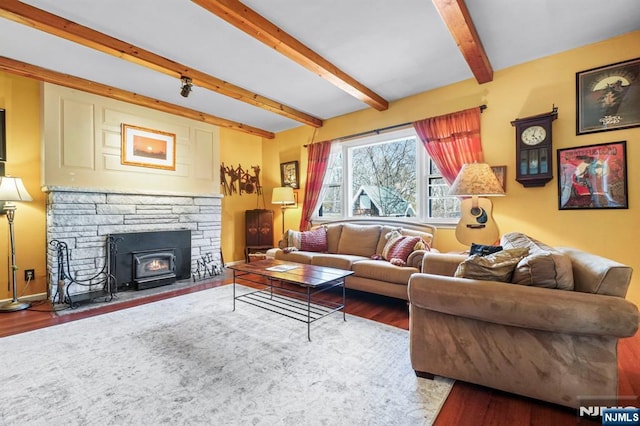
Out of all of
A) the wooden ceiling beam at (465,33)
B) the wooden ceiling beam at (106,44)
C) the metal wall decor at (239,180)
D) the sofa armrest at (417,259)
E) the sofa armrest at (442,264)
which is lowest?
the sofa armrest at (417,259)

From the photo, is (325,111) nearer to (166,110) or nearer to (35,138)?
(166,110)

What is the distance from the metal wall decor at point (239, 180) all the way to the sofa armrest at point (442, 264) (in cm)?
423

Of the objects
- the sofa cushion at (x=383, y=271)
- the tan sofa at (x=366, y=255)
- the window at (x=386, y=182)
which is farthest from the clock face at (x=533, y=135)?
the sofa cushion at (x=383, y=271)

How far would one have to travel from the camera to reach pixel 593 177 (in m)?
2.74

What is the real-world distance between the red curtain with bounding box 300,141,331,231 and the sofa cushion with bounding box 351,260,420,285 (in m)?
1.95

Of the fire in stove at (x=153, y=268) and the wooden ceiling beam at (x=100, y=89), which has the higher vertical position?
the wooden ceiling beam at (x=100, y=89)

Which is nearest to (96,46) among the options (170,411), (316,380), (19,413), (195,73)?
(195,73)

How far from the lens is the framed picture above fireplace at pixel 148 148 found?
391cm

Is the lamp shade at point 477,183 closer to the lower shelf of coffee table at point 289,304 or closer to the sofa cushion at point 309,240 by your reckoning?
the lower shelf of coffee table at point 289,304

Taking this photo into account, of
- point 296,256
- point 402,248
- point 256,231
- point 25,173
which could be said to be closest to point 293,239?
point 296,256

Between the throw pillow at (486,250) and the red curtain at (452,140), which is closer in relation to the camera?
the throw pillow at (486,250)

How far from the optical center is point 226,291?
3.70m

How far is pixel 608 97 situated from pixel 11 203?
6396 mm

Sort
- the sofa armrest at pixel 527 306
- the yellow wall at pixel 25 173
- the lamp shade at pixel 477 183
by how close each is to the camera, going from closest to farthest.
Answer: the sofa armrest at pixel 527 306 < the lamp shade at pixel 477 183 < the yellow wall at pixel 25 173
